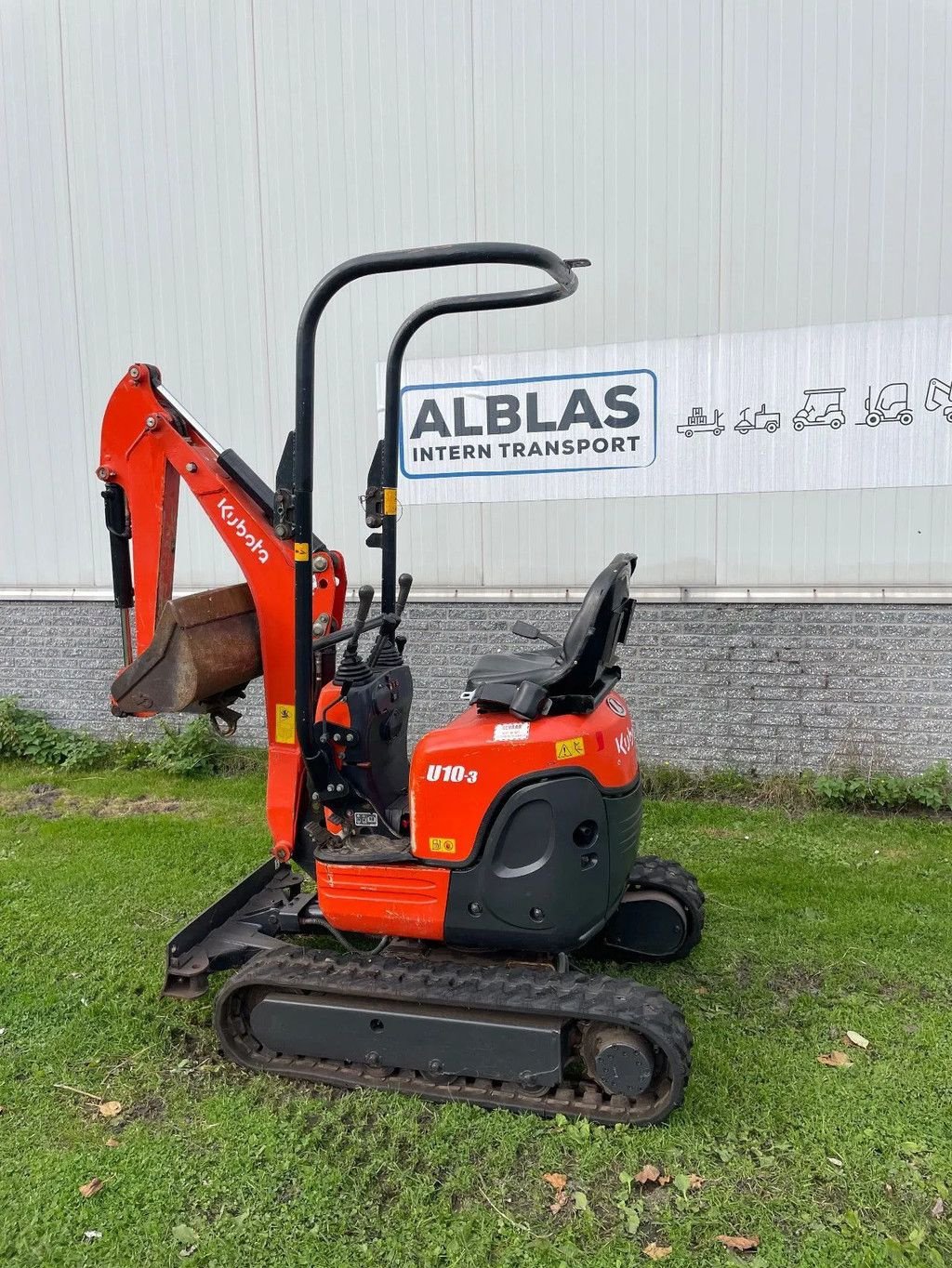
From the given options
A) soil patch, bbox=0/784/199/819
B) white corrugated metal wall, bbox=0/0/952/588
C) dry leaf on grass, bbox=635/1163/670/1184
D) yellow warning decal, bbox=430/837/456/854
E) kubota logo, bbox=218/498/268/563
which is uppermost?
white corrugated metal wall, bbox=0/0/952/588

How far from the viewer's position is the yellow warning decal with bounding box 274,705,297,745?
3.48 meters

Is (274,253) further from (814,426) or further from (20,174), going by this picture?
(814,426)

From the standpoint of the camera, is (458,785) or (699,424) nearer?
(458,785)

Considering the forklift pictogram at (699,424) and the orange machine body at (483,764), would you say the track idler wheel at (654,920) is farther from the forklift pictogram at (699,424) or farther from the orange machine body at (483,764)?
the forklift pictogram at (699,424)

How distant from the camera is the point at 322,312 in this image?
3168mm

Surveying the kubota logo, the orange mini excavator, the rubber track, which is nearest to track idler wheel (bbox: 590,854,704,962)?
the orange mini excavator

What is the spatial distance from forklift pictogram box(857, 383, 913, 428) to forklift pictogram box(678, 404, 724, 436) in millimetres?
893

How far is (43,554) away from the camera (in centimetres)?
742

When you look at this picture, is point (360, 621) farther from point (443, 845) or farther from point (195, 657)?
point (443, 845)

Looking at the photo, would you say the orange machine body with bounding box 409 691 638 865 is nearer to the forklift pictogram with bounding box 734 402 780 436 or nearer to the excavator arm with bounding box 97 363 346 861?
the excavator arm with bounding box 97 363 346 861

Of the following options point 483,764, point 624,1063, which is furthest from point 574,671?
point 624,1063

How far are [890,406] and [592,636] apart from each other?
3624 millimetres

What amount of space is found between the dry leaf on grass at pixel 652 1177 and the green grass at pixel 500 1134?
2 centimetres

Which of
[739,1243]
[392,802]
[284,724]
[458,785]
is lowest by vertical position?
[739,1243]
